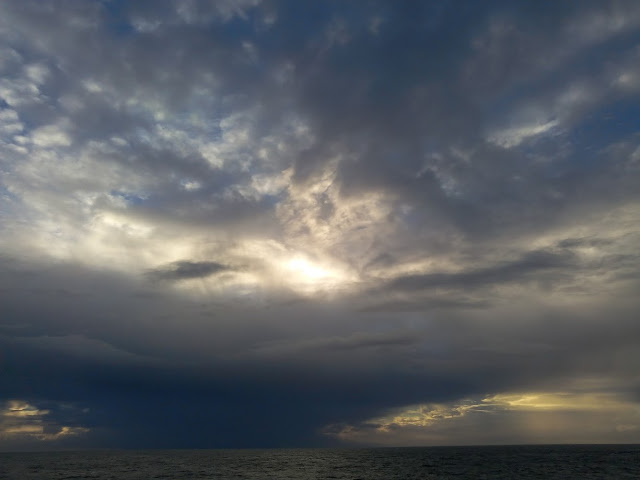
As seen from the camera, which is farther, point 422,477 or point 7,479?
point 7,479

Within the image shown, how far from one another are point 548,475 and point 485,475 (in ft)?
51.3

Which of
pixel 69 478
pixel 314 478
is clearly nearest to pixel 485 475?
pixel 314 478

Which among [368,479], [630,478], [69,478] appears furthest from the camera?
Result: [69,478]

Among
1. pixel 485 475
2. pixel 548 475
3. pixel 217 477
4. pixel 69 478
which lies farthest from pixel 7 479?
pixel 548 475

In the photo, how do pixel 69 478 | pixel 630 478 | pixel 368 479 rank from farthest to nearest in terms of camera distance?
1. pixel 69 478
2. pixel 368 479
3. pixel 630 478

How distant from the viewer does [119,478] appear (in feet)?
414

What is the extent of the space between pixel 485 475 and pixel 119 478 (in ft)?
323

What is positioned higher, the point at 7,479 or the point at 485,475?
the point at 485,475

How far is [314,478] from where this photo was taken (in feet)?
404

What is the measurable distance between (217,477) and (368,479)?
4108 cm

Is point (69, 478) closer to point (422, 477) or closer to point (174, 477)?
point (174, 477)

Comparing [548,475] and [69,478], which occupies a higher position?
[548,475]

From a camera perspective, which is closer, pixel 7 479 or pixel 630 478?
pixel 630 478

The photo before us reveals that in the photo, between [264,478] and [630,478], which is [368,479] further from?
[630,478]
